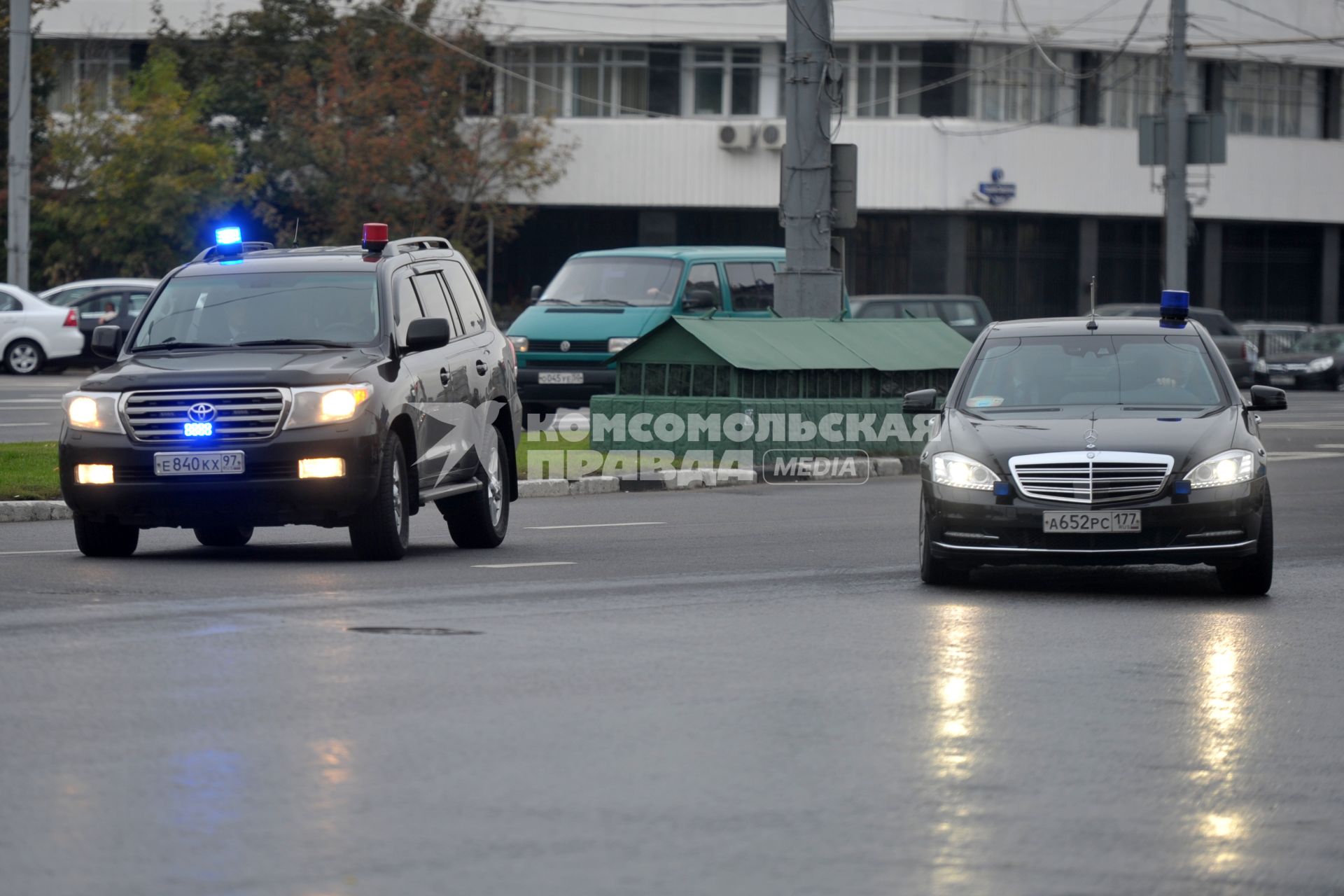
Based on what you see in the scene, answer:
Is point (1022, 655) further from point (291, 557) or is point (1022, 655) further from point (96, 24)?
point (96, 24)

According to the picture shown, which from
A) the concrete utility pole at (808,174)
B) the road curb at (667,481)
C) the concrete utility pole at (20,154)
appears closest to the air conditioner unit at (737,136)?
the concrete utility pole at (20,154)

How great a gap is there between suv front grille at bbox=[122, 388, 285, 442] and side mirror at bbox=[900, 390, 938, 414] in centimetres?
365

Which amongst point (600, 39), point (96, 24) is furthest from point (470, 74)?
point (96, 24)

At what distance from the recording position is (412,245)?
15242 millimetres

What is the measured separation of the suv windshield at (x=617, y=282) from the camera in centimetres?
2689

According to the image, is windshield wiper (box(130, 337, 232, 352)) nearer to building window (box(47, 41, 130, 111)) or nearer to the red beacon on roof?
the red beacon on roof

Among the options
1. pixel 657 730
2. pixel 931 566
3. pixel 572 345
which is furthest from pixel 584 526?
pixel 572 345

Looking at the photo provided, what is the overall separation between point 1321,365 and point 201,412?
3946 cm

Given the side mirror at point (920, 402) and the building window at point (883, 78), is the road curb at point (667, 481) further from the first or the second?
the building window at point (883, 78)

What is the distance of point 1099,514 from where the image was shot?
40.6 feet

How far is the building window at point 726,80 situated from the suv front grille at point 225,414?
42727mm

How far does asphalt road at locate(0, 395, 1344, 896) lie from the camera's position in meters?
6.02

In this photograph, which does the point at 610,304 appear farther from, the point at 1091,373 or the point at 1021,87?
the point at 1021,87

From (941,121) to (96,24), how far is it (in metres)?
21.0
